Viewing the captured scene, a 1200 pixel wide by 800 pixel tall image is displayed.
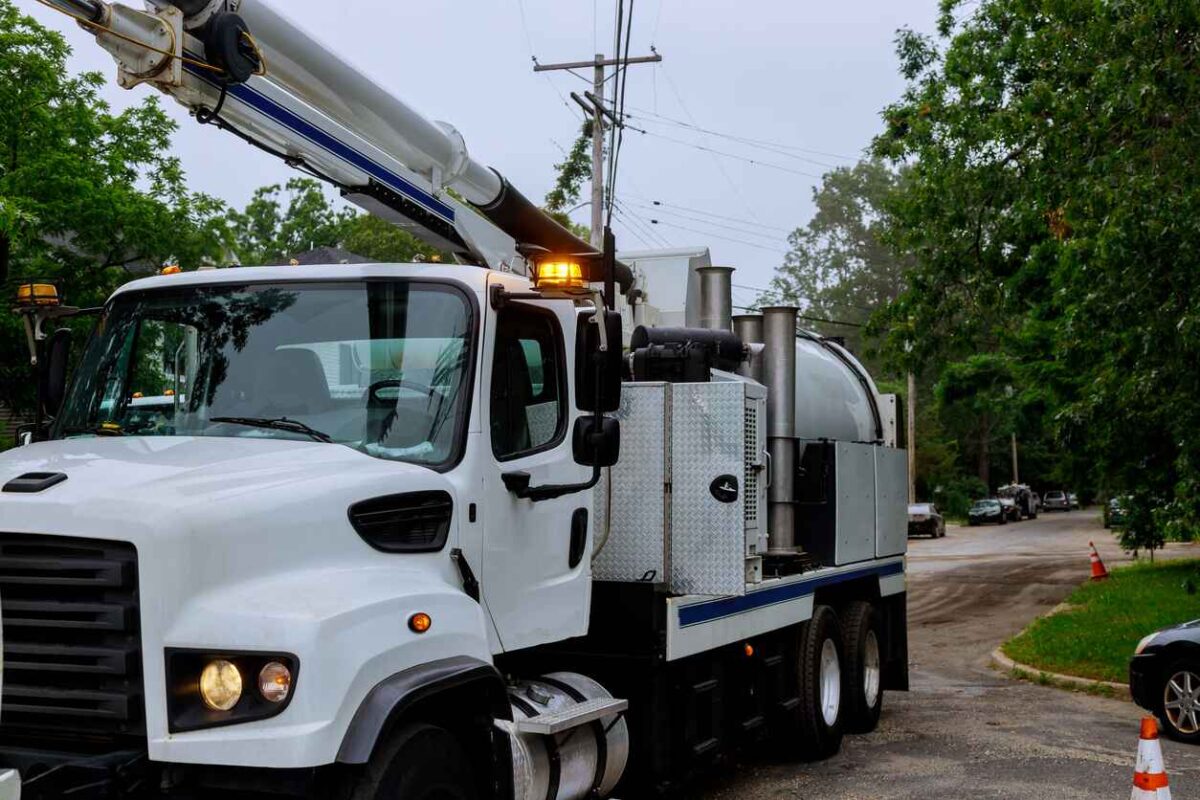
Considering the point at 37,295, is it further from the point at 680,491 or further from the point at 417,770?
the point at 680,491

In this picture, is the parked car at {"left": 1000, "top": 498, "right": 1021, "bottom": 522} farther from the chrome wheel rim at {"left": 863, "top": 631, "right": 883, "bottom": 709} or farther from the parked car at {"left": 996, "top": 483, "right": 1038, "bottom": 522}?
the chrome wheel rim at {"left": 863, "top": 631, "right": 883, "bottom": 709}

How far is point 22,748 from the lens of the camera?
14.1ft

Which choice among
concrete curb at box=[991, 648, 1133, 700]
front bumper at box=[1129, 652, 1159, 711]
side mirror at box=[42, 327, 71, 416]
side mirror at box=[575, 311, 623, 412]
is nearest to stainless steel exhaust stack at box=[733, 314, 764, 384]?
side mirror at box=[575, 311, 623, 412]

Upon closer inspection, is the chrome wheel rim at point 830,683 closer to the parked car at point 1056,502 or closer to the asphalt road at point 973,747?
the asphalt road at point 973,747

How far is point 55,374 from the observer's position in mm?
5996

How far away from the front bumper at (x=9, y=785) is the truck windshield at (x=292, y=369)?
1.81 meters

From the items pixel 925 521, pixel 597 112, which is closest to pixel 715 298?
pixel 597 112

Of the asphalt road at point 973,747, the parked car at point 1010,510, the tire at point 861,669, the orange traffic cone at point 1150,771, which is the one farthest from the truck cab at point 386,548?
the parked car at point 1010,510

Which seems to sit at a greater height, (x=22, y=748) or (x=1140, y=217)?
(x=1140, y=217)

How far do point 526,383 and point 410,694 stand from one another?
6.13ft

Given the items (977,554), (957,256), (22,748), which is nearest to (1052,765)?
(22,748)

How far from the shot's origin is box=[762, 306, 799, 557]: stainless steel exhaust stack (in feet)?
30.7

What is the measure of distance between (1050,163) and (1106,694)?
5.79m

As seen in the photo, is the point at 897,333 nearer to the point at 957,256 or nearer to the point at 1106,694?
the point at 957,256
